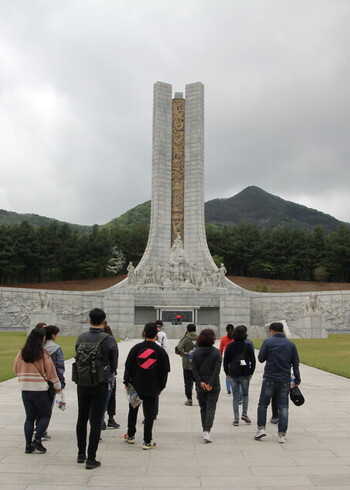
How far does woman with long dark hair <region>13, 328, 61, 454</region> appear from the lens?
4406mm

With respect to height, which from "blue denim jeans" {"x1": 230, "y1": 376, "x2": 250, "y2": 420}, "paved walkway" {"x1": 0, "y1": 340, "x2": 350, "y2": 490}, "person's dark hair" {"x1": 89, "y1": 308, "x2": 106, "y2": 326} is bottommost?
"paved walkway" {"x1": 0, "y1": 340, "x2": 350, "y2": 490}

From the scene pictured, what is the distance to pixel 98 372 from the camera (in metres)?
4.07

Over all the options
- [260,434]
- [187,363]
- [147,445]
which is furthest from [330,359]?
[147,445]

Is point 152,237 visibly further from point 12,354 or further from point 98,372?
point 98,372

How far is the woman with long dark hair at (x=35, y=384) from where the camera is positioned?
14.5ft

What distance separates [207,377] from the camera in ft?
16.3

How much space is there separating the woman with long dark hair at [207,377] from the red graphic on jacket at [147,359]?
25.0 inches

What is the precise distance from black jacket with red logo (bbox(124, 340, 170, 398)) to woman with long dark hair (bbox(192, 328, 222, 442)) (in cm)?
52

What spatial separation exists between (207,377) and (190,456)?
34.3 inches

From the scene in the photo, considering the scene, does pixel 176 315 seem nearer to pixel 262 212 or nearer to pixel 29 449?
pixel 29 449

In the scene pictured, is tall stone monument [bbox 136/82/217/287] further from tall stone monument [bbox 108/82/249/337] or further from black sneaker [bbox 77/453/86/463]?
black sneaker [bbox 77/453/86/463]

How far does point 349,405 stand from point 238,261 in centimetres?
3981

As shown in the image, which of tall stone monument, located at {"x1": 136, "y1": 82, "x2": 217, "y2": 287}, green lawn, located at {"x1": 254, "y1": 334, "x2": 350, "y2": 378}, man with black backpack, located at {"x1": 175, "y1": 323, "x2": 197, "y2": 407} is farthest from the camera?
tall stone monument, located at {"x1": 136, "y1": 82, "x2": 217, "y2": 287}

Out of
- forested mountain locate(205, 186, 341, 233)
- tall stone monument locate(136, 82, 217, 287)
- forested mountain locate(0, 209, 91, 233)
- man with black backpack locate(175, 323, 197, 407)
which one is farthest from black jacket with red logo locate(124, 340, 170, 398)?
forested mountain locate(205, 186, 341, 233)
